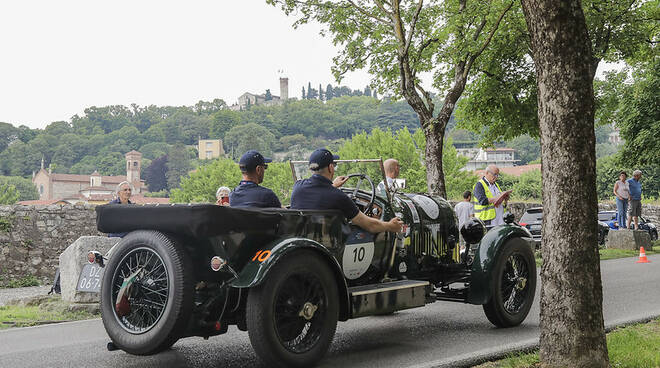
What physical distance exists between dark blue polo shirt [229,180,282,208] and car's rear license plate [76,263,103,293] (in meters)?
1.27

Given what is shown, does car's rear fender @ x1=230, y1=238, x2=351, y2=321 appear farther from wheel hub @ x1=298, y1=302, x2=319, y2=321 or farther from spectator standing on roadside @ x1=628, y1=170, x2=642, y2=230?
spectator standing on roadside @ x1=628, y1=170, x2=642, y2=230

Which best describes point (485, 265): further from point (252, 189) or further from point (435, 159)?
point (435, 159)

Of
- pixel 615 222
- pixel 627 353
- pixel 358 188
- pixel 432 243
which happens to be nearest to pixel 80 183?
pixel 615 222

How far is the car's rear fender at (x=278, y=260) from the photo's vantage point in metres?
5.24

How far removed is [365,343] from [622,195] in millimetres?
18601

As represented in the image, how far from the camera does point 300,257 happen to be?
5512mm

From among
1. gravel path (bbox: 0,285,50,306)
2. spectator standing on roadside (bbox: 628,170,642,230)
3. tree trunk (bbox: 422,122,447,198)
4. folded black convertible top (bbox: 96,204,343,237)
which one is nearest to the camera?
folded black convertible top (bbox: 96,204,343,237)

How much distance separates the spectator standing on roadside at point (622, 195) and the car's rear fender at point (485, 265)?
641 inches

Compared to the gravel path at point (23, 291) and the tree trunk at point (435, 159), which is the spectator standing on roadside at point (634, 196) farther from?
the gravel path at point (23, 291)

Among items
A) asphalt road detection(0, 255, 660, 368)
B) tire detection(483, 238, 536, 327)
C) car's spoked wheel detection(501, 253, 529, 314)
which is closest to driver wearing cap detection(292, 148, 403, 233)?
asphalt road detection(0, 255, 660, 368)

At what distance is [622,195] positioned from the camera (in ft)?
75.8

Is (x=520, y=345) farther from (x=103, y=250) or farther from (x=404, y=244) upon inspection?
(x=103, y=250)

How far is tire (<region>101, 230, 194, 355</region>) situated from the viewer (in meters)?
5.21

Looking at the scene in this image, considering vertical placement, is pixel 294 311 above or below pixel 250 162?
below
